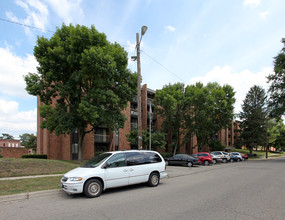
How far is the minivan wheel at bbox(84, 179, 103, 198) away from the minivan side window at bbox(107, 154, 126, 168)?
2.38 ft

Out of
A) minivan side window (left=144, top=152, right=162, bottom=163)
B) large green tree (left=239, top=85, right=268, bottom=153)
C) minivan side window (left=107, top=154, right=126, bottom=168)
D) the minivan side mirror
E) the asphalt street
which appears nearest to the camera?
the asphalt street

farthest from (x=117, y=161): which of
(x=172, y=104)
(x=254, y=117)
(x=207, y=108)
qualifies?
(x=254, y=117)

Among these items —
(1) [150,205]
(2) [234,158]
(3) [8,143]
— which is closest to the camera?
(1) [150,205]

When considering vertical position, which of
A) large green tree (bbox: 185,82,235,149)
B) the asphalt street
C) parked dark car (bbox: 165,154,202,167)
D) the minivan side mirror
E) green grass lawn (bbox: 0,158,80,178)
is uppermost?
large green tree (bbox: 185,82,235,149)

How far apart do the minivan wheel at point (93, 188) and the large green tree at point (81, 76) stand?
9.10m

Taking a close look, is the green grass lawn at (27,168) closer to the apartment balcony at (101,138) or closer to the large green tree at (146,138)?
the large green tree at (146,138)

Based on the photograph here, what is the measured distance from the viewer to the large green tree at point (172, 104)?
2751cm

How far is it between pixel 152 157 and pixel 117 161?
196 cm

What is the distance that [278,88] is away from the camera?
33.2 m

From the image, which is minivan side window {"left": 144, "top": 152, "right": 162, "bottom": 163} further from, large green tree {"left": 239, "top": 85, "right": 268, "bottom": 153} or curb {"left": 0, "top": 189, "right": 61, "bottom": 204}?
large green tree {"left": 239, "top": 85, "right": 268, "bottom": 153}

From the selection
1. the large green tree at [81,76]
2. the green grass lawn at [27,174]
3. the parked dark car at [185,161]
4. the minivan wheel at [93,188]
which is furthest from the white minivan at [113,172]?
the parked dark car at [185,161]

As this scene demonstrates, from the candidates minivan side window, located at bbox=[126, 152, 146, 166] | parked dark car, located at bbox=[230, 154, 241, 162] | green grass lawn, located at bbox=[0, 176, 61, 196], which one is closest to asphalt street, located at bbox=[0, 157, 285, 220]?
green grass lawn, located at bbox=[0, 176, 61, 196]

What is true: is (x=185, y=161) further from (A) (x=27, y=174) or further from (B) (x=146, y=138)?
(A) (x=27, y=174)

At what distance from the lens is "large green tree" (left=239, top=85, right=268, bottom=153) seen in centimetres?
4741
